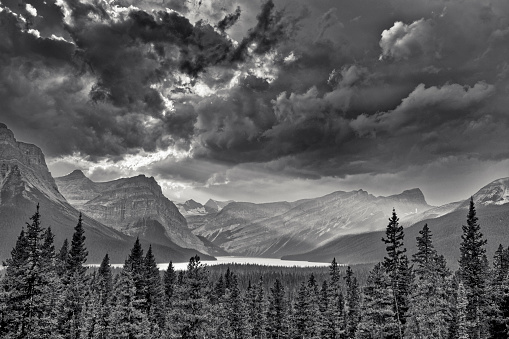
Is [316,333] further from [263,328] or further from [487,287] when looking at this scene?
[487,287]

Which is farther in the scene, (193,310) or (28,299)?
(193,310)

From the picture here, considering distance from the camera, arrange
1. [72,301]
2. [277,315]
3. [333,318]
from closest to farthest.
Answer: [72,301] < [333,318] < [277,315]

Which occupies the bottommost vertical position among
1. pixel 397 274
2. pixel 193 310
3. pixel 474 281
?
pixel 193 310

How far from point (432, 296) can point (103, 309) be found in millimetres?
47792

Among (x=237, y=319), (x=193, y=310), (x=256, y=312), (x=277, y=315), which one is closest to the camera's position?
(x=193, y=310)

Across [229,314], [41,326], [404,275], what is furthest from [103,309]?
[404,275]

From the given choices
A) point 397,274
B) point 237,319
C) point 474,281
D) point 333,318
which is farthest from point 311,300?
point 397,274

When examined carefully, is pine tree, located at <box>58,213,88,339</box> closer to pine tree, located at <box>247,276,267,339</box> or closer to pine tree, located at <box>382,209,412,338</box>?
pine tree, located at <box>247,276,267,339</box>

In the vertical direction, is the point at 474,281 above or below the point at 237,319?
above

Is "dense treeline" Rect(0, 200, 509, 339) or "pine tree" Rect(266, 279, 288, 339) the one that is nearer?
"dense treeline" Rect(0, 200, 509, 339)

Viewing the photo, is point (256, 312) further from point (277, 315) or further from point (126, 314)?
point (126, 314)

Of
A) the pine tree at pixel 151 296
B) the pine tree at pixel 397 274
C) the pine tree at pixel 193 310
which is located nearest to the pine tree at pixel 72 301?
the pine tree at pixel 151 296

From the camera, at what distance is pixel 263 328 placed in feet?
326

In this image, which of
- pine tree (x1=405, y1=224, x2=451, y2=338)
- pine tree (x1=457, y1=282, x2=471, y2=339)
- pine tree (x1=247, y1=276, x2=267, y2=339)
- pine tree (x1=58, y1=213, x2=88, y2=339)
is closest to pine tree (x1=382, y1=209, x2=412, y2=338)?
pine tree (x1=405, y1=224, x2=451, y2=338)
